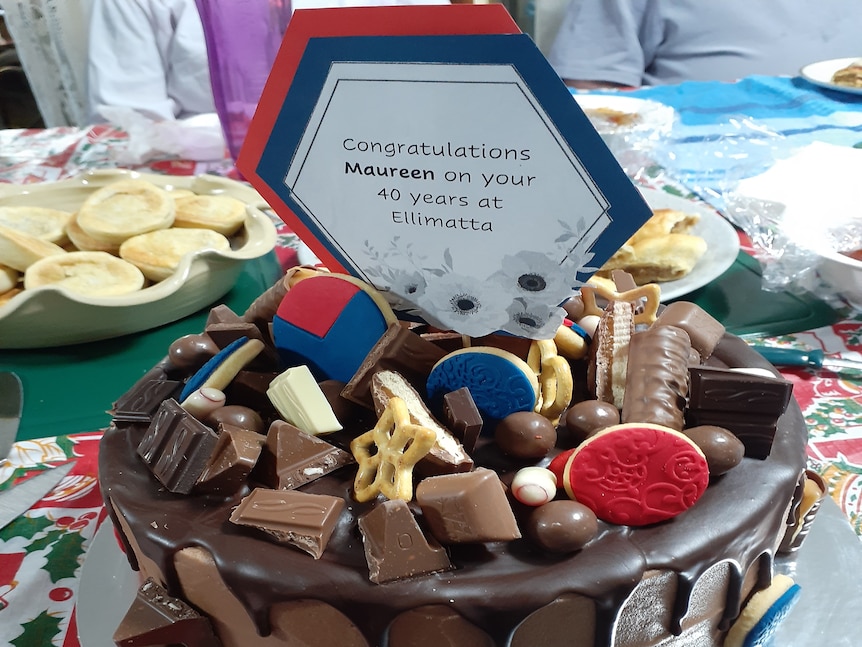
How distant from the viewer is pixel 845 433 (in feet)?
4.43

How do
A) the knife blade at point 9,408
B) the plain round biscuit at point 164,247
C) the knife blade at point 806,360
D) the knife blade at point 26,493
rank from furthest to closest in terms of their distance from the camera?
1. the plain round biscuit at point 164,247
2. the knife blade at point 806,360
3. the knife blade at point 9,408
4. the knife blade at point 26,493

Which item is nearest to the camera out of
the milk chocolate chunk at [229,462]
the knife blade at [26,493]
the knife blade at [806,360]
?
the milk chocolate chunk at [229,462]

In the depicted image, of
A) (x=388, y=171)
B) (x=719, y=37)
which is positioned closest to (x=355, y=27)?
(x=388, y=171)

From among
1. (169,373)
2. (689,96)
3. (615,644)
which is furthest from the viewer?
(689,96)

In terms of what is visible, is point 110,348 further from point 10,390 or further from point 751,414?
point 751,414

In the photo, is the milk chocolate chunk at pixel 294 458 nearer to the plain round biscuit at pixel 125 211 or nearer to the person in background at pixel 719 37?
the plain round biscuit at pixel 125 211

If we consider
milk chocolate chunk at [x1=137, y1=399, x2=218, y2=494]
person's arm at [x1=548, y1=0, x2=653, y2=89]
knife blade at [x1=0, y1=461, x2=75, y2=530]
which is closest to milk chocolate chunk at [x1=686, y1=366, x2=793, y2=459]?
milk chocolate chunk at [x1=137, y1=399, x2=218, y2=494]

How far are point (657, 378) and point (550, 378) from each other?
138mm

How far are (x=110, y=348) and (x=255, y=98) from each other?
95 centimetres

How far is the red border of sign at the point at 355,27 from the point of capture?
753 millimetres

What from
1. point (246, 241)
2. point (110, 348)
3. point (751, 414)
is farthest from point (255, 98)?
point (751, 414)

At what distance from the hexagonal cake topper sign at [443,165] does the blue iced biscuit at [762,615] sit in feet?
1.47

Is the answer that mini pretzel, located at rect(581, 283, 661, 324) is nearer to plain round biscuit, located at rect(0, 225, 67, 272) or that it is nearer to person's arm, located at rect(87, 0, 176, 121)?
plain round biscuit, located at rect(0, 225, 67, 272)

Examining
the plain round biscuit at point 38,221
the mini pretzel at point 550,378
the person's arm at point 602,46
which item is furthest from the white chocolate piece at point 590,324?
the person's arm at point 602,46
